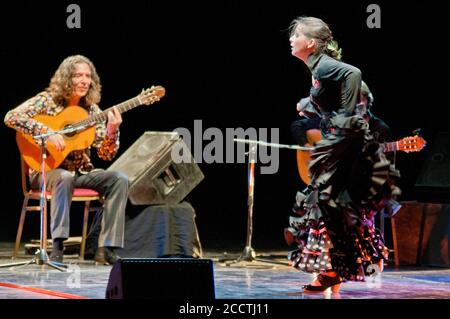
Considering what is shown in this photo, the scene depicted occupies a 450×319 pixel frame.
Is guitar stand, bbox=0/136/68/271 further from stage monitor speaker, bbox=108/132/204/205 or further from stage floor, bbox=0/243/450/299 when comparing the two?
stage monitor speaker, bbox=108/132/204/205

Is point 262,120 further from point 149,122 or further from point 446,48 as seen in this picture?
point 446,48

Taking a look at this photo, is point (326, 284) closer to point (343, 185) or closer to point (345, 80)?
point (343, 185)

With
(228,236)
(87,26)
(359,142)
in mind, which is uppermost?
(87,26)

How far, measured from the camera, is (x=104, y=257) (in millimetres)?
5758

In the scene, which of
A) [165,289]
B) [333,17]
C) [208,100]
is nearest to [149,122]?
[208,100]

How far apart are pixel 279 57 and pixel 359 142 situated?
3998 mm

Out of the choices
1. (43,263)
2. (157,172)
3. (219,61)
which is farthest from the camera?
(219,61)

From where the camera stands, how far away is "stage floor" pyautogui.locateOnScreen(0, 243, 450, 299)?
4289 mm

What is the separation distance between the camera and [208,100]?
8078 millimetres

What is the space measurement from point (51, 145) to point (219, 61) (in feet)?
8.37

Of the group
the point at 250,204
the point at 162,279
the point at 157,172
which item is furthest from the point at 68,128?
the point at 162,279

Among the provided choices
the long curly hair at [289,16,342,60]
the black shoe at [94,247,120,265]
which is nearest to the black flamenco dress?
the long curly hair at [289,16,342,60]

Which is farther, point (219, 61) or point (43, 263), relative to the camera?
point (219, 61)

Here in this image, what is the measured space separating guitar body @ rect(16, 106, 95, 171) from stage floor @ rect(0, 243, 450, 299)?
2.34ft
